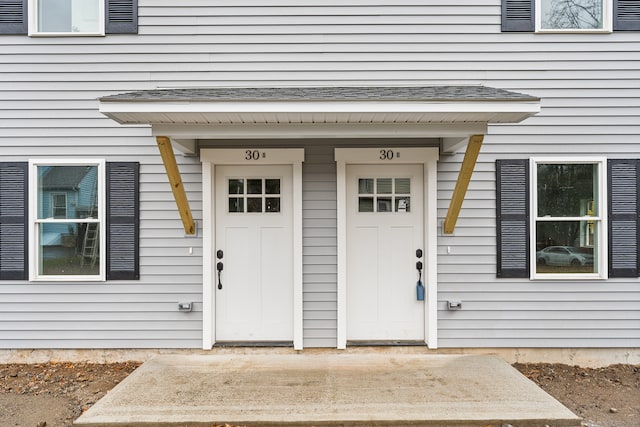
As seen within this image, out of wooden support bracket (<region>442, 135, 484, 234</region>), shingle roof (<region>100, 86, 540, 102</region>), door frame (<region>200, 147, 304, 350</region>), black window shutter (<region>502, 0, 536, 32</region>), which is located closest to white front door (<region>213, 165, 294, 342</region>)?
door frame (<region>200, 147, 304, 350</region>)

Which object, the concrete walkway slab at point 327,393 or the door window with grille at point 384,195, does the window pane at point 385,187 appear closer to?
the door window with grille at point 384,195

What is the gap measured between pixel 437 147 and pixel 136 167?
128 inches

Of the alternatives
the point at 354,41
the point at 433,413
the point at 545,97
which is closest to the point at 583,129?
the point at 545,97

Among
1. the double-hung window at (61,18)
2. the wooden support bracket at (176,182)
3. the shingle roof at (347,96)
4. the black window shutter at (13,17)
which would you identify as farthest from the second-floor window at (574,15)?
the black window shutter at (13,17)

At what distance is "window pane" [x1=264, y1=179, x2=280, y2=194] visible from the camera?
4.73 meters

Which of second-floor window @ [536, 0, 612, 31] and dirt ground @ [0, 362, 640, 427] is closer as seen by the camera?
dirt ground @ [0, 362, 640, 427]

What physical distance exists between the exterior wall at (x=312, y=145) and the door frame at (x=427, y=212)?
4.2 inches

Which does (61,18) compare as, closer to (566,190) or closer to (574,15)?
(574,15)

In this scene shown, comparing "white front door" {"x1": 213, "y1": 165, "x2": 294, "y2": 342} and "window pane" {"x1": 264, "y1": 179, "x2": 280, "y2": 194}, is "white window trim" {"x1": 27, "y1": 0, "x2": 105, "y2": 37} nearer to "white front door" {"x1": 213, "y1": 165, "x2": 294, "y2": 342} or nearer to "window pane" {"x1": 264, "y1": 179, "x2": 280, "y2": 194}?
"white front door" {"x1": 213, "y1": 165, "x2": 294, "y2": 342}

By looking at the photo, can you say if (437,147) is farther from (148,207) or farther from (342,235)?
(148,207)

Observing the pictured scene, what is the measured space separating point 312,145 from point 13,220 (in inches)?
131

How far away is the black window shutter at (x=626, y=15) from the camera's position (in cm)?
462

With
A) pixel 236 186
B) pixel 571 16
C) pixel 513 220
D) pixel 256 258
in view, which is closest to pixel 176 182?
pixel 236 186

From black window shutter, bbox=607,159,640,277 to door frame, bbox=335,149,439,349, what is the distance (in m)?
1.90
